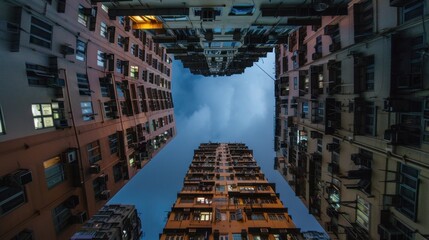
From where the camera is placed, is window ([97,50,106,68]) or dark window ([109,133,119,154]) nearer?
window ([97,50,106,68])

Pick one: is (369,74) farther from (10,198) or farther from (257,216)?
(10,198)

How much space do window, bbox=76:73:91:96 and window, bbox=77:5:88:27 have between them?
4.71 meters

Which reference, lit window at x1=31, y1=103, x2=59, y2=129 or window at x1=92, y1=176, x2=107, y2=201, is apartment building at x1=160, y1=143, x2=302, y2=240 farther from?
lit window at x1=31, y1=103, x2=59, y2=129

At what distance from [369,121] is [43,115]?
73.2 feet

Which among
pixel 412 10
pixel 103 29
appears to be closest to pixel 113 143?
pixel 103 29

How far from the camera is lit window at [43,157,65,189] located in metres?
15.2

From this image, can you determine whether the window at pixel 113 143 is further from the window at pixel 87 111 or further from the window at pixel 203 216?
the window at pixel 203 216

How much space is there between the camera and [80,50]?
780 inches

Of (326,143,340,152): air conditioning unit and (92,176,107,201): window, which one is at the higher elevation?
(326,143,340,152): air conditioning unit

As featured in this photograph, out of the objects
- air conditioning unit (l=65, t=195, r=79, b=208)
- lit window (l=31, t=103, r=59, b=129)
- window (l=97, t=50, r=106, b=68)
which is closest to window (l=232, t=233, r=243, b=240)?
air conditioning unit (l=65, t=195, r=79, b=208)

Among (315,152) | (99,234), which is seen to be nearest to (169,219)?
(99,234)

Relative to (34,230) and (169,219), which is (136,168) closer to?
(169,219)

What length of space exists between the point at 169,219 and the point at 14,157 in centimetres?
2029

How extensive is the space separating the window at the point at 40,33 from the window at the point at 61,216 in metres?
11.5
